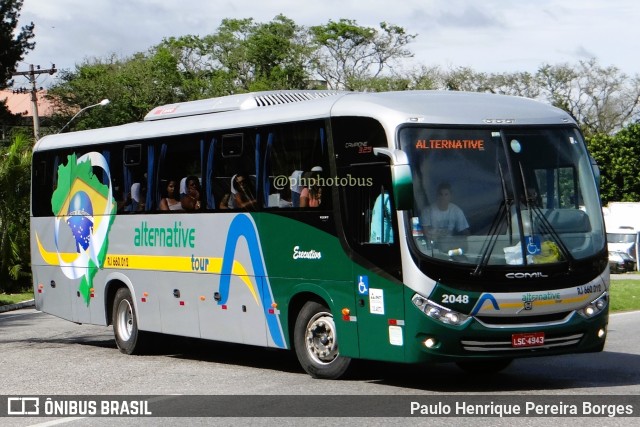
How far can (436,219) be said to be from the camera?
11773 millimetres

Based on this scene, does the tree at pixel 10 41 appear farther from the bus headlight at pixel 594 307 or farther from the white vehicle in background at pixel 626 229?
the bus headlight at pixel 594 307

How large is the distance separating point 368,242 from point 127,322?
622 cm

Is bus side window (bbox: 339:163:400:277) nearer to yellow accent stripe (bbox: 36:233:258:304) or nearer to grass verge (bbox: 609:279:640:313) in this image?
yellow accent stripe (bbox: 36:233:258:304)

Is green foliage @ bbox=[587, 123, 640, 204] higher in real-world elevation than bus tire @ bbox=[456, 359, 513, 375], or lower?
higher

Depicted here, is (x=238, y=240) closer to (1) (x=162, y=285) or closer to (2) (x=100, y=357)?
(1) (x=162, y=285)

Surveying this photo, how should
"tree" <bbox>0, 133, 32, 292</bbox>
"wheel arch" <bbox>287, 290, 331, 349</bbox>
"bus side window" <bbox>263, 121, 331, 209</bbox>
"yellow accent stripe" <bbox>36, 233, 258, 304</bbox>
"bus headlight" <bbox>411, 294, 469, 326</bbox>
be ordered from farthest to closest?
"tree" <bbox>0, 133, 32, 292</bbox> → "yellow accent stripe" <bbox>36, 233, 258, 304</bbox> → "wheel arch" <bbox>287, 290, 331, 349</bbox> → "bus side window" <bbox>263, 121, 331, 209</bbox> → "bus headlight" <bbox>411, 294, 469, 326</bbox>

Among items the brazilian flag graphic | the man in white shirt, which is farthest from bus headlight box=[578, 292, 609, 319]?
the brazilian flag graphic

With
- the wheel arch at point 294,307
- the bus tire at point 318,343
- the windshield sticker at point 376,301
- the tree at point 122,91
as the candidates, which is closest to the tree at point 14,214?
the wheel arch at point 294,307

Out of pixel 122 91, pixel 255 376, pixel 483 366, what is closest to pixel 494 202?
pixel 483 366

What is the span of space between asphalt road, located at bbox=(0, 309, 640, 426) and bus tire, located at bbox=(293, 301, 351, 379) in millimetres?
188

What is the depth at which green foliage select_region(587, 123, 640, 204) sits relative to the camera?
2571 inches

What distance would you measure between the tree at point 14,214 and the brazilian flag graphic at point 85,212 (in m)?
14.3

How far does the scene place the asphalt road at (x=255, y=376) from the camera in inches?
464

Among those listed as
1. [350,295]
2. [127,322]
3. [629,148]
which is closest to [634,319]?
[127,322]
